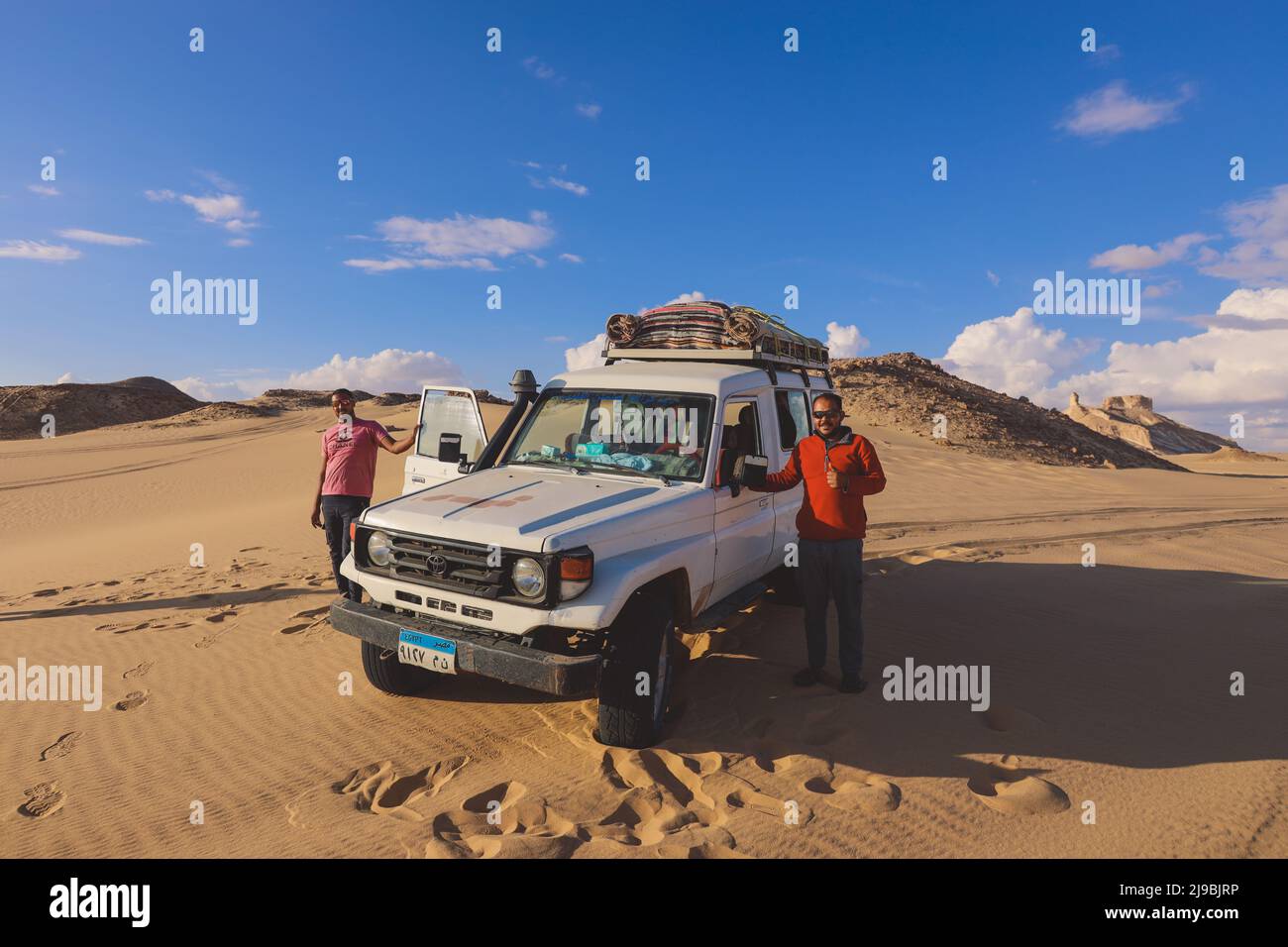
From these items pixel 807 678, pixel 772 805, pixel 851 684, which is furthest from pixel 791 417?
pixel 772 805

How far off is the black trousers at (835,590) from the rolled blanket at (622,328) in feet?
8.80

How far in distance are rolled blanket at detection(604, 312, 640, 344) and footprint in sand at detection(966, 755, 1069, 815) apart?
4.48m

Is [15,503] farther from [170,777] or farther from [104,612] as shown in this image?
[170,777]

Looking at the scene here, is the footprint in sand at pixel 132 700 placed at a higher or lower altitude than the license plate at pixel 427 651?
lower

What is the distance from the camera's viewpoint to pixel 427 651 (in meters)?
4.21

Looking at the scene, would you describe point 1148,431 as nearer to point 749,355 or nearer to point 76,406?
point 749,355

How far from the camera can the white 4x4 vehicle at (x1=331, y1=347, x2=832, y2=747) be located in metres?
4.01

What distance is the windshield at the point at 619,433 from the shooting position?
16.9ft

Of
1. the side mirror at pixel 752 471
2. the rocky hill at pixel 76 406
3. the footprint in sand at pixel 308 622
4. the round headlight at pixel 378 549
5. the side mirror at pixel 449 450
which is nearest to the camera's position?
the round headlight at pixel 378 549

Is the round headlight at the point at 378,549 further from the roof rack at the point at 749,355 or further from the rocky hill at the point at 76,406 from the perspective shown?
the rocky hill at the point at 76,406

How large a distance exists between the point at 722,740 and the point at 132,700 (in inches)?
166

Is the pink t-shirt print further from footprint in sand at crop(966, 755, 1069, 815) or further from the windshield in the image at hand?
footprint in sand at crop(966, 755, 1069, 815)

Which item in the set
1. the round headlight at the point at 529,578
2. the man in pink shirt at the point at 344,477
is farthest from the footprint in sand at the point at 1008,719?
Result: the man in pink shirt at the point at 344,477
